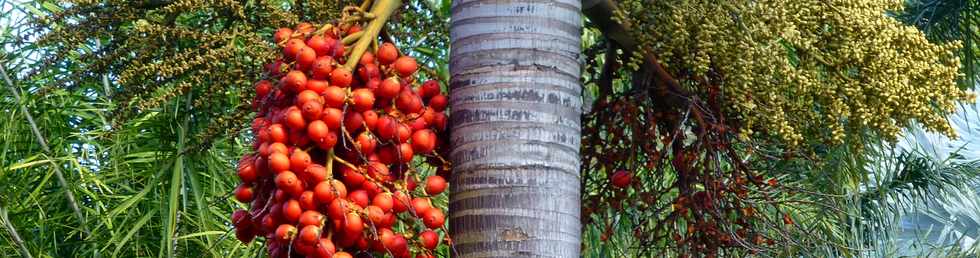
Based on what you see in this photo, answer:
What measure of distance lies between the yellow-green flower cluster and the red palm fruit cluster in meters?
0.57

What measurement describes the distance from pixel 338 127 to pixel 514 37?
1.41 feet

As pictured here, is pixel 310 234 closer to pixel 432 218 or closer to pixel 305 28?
pixel 432 218

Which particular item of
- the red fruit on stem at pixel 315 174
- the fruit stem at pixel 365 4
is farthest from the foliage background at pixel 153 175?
the red fruit on stem at pixel 315 174

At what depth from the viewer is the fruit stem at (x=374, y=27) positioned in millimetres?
2223

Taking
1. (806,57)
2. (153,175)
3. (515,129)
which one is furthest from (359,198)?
(153,175)

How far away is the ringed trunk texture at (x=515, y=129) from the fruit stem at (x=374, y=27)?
16 centimetres

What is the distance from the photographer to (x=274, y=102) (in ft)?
7.44

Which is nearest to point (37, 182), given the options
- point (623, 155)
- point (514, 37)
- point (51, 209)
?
point (51, 209)

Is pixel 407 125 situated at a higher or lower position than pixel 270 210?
higher

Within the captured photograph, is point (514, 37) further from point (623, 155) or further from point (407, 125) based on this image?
point (623, 155)

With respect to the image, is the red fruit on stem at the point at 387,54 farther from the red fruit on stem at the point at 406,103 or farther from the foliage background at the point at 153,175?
the foliage background at the point at 153,175

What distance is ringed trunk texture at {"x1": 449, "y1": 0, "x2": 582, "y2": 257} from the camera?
2.25m

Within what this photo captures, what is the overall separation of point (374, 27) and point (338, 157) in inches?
10.9

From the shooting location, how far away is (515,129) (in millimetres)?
2307
